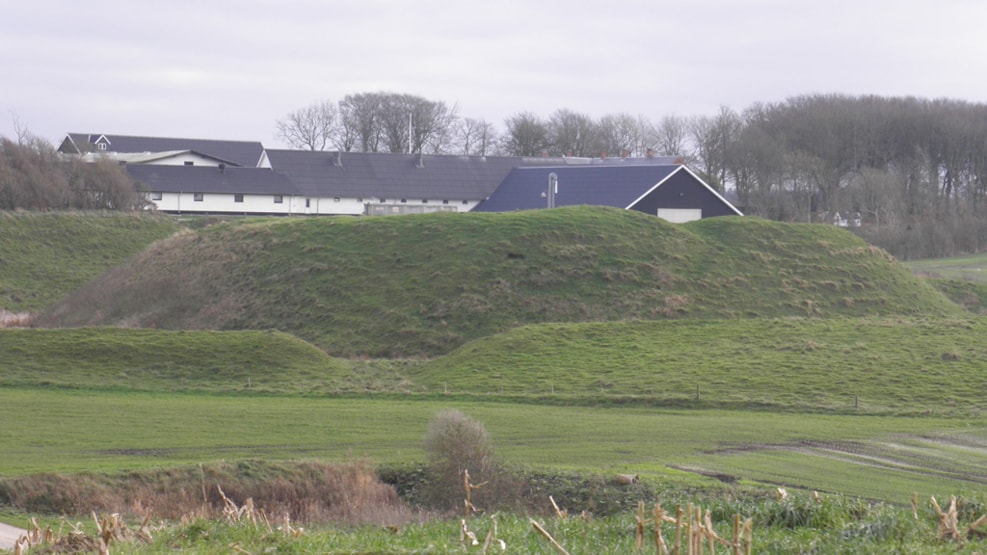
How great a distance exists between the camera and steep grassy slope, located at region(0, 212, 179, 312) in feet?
186

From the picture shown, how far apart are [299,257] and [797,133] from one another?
7460 centimetres

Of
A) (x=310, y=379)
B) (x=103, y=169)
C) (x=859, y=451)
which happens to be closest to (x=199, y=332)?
(x=310, y=379)

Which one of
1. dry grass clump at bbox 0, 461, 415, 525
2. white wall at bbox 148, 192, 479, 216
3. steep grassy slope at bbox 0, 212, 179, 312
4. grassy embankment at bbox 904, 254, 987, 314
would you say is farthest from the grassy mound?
white wall at bbox 148, 192, 479, 216

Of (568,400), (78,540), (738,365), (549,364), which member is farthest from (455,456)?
(738,365)

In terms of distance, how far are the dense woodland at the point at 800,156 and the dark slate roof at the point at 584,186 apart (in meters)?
25.0

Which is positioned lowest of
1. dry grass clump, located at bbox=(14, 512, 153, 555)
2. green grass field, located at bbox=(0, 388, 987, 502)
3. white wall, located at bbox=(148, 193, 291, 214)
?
green grass field, located at bbox=(0, 388, 987, 502)

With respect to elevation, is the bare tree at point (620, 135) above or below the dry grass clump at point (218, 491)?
above

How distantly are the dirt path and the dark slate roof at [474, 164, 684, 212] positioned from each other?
4801cm

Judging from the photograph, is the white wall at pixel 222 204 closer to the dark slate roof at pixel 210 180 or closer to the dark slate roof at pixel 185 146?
the dark slate roof at pixel 210 180

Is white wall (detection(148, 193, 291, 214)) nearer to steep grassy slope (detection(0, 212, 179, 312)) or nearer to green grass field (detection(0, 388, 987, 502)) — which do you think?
steep grassy slope (detection(0, 212, 179, 312))

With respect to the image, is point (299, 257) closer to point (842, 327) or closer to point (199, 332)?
point (199, 332)

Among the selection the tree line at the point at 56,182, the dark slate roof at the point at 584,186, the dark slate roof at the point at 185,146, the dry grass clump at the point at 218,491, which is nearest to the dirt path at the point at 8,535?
the dry grass clump at the point at 218,491

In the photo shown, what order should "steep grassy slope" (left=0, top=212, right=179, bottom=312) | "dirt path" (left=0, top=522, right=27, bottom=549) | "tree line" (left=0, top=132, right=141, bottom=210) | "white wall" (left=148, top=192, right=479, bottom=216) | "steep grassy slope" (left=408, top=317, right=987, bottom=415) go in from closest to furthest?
"dirt path" (left=0, top=522, right=27, bottom=549)
"steep grassy slope" (left=408, top=317, right=987, bottom=415)
"steep grassy slope" (left=0, top=212, right=179, bottom=312)
"tree line" (left=0, top=132, right=141, bottom=210)
"white wall" (left=148, top=192, right=479, bottom=216)

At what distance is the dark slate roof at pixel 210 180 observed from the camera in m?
74.2
